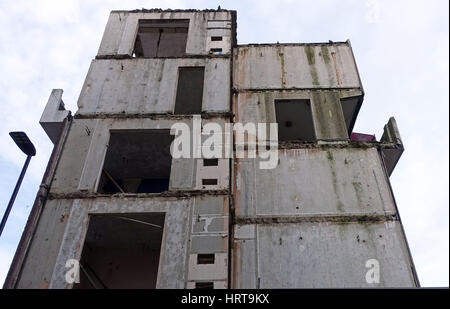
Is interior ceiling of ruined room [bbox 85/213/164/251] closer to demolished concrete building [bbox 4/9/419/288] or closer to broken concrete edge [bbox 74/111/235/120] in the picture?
demolished concrete building [bbox 4/9/419/288]

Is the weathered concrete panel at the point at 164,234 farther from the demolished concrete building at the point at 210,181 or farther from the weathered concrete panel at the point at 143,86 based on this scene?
the weathered concrete panel at the point at 143,86

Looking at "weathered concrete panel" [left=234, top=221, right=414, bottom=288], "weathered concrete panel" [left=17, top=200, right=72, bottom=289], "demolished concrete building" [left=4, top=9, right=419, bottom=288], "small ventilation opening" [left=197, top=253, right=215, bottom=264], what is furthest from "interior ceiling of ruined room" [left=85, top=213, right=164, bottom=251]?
"weathered concrete panel" [left=234, top=221, right=414, bottom=288]

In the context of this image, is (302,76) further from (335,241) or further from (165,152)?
(335,241)

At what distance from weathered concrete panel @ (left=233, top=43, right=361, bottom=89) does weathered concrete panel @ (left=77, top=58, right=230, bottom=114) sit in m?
1.47

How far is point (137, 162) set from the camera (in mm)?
15500

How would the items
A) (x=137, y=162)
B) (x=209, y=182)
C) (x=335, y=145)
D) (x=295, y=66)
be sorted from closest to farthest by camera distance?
(x=209, y=182)
(x=335, y=145)
(x=137, y=162)
(x=295, y=66)

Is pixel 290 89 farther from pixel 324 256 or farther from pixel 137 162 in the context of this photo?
pixel 324 256

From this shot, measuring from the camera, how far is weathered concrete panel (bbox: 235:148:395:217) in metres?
13.2

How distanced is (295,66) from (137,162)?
7.22m

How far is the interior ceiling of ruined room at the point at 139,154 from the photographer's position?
1425 cm

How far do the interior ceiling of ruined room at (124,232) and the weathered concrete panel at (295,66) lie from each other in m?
6.81

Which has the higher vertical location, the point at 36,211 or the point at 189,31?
the point at 189,31

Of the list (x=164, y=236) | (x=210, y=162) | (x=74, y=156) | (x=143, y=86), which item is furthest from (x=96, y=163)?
(x=143, y=86)
